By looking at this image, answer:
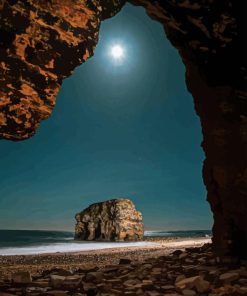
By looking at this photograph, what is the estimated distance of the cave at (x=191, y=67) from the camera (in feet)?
23.3

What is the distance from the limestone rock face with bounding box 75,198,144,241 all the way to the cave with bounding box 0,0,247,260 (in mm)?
43790

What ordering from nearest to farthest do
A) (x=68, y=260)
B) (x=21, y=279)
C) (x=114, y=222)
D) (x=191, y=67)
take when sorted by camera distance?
(x=21, y=279), (x=191, y=67), (x=68, y=260), (x=114, y=222)

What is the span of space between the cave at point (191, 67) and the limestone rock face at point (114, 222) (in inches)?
1724

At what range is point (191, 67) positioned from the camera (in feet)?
29.5

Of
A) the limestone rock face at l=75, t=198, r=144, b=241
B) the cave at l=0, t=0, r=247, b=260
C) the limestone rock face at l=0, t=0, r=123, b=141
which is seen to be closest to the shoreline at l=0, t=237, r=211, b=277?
the cave at l=0, t=0, r=247, b=260

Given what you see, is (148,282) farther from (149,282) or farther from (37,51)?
(37,51)

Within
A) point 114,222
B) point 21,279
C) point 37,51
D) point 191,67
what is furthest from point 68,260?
point 114,222

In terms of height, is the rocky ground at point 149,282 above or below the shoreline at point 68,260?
above

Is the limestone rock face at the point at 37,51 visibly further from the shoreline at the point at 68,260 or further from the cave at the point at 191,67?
the shoreline at the point at 68,260

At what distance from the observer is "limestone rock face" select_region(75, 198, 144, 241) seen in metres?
50.8

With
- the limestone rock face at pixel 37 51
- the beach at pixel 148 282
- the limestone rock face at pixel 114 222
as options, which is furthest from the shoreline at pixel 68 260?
the limestone rock face at pixel 114 222

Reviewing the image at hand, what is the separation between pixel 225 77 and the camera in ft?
25.2

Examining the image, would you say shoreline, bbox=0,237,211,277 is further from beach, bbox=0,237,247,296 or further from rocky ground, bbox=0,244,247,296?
rocky ground, bbox=0,244,247,296

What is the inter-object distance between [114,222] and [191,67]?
45.3 metres
